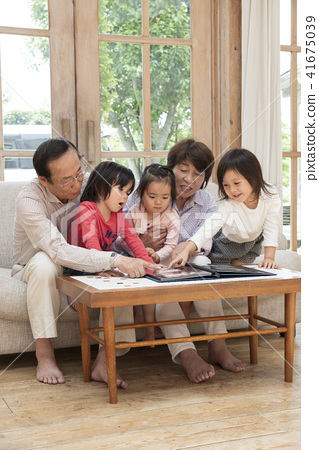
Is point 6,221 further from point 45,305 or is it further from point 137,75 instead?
point 137,75

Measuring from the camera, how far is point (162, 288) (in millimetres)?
1497

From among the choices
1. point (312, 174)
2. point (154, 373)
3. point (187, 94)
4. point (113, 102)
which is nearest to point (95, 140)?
point (113, 102)

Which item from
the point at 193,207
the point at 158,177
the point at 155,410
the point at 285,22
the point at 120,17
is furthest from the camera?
the point at 285,22

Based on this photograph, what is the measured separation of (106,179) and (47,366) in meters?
0.71

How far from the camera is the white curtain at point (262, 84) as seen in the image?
3.10m

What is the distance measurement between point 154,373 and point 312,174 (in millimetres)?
1604

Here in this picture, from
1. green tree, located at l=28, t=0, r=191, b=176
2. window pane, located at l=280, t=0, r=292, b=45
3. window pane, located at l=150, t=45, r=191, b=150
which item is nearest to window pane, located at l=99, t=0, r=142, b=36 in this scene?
green tree, located at l=28, t=0, r=191, b=176

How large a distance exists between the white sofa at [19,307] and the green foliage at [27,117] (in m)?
0.56

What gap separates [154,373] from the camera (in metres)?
1.86

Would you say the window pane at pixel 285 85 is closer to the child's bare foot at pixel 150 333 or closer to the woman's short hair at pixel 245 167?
the woman's short hair at pixel 245 167

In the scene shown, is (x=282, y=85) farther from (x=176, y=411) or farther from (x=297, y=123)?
(x=176, y=411)

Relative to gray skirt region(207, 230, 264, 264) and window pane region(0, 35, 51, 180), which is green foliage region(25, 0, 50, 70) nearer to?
window pane region(0, 35, 51, 180)

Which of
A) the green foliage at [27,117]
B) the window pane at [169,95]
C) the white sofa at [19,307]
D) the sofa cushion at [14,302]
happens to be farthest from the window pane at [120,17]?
the sofa cushion at [14,302]

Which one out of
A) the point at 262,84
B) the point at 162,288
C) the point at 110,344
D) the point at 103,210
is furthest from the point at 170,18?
the point at 110,344
